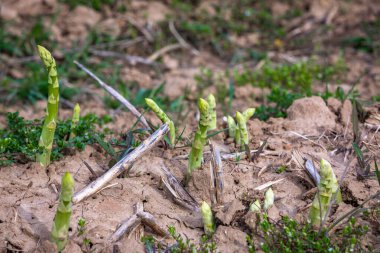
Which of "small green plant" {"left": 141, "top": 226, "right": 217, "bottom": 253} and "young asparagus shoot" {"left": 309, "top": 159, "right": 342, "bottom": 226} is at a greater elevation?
"young asparagus shoot" {"left": 309, "top": 159, "right": 342, "bottom": 226}

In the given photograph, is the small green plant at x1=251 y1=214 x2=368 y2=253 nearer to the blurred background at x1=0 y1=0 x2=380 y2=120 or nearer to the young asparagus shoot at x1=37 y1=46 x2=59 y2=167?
the young asparagus shoot at x1=37 y1=46 x2=59 y2=167

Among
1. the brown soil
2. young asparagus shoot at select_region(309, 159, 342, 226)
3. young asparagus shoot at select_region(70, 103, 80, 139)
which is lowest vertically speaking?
the brown soil

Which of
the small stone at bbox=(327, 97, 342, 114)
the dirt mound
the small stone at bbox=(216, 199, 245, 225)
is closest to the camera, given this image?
the small stone at bbox=(216, 199, 245, 225)

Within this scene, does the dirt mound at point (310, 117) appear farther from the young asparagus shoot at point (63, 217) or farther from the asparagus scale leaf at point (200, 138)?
the young asparagus shoot at point (63, 217)

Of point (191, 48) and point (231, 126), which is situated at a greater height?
point (231, 126)

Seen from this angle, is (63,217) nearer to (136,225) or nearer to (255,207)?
(136,225)

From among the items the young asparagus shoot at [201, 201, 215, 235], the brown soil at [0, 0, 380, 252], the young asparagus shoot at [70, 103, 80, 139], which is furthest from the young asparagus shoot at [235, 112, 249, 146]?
the young asparagus shoot at [70, 103, 80, 139]

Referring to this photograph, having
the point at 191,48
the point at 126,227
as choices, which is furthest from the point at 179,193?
the point at 191,48

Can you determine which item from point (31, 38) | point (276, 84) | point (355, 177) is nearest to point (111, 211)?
point (355, 177)
